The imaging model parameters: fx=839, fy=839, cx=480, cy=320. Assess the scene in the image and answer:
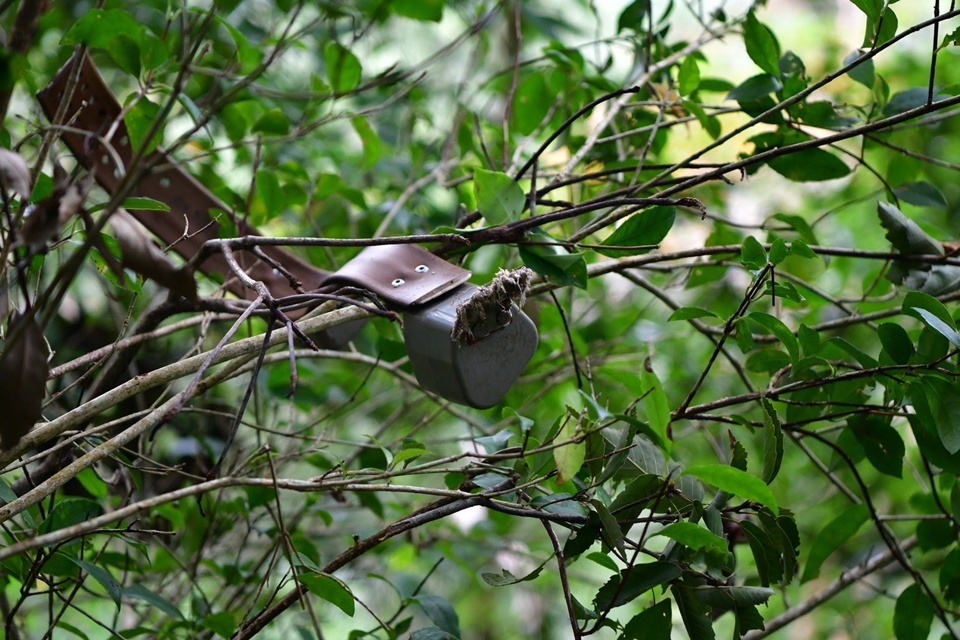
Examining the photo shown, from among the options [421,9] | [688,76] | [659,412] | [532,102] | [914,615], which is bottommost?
[914,615]

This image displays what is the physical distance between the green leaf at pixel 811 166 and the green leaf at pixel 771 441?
0.25 m

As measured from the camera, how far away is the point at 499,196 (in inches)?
20.4

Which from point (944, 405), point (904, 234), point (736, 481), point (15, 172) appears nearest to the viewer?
point (15, 172)

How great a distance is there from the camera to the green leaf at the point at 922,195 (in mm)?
736

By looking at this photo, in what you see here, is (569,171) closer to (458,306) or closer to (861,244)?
(458,306)

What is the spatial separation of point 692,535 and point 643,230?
0.64 ft

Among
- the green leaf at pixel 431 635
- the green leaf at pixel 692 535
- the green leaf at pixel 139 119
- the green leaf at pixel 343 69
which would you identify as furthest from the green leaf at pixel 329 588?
the green leaf at pixel 343 69

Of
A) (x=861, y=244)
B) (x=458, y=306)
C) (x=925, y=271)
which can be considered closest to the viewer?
(x=458, y=306)

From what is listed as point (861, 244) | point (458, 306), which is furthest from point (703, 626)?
point (861, 244)

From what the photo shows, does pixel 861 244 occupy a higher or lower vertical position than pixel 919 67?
lower

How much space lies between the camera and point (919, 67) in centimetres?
167

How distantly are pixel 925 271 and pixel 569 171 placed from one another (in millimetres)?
288

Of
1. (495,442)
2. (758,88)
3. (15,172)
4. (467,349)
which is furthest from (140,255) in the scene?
(758,88)

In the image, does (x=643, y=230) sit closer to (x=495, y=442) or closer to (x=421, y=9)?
(x=495, y=442)
